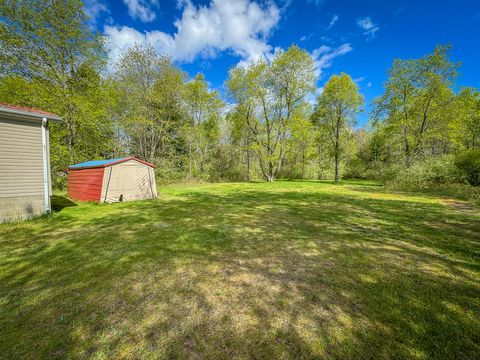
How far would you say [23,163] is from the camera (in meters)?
6.32

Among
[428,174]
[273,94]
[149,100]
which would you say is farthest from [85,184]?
[428,174]

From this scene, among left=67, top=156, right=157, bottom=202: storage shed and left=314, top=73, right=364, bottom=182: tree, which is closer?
left=67, top=156, right=157, bottom=202: storage shed

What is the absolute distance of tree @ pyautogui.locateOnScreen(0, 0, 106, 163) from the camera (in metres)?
12.0

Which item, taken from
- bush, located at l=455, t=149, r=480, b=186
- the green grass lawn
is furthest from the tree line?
the green grass lawn

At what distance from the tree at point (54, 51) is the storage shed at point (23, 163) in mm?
8311

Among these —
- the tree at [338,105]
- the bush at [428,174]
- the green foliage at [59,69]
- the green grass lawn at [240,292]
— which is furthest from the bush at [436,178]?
the green foliage at [59,69]

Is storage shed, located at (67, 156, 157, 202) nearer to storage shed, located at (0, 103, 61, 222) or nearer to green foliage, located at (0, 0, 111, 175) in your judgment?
storage shed, located at (0, 103, 61, 222)

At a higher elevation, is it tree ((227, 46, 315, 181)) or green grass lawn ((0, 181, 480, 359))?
tree ((227, 46, 315, 181))

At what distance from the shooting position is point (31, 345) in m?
2.00

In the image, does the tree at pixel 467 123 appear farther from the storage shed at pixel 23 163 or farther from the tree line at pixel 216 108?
the storage shed at pixel 23 163

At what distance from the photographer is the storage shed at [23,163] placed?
6008 mm

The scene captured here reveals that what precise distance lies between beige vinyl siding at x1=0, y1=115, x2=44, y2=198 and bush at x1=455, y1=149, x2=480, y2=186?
20754mm

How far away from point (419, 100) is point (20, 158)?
25.3 m

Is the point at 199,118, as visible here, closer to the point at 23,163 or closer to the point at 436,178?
the point at 23,163
